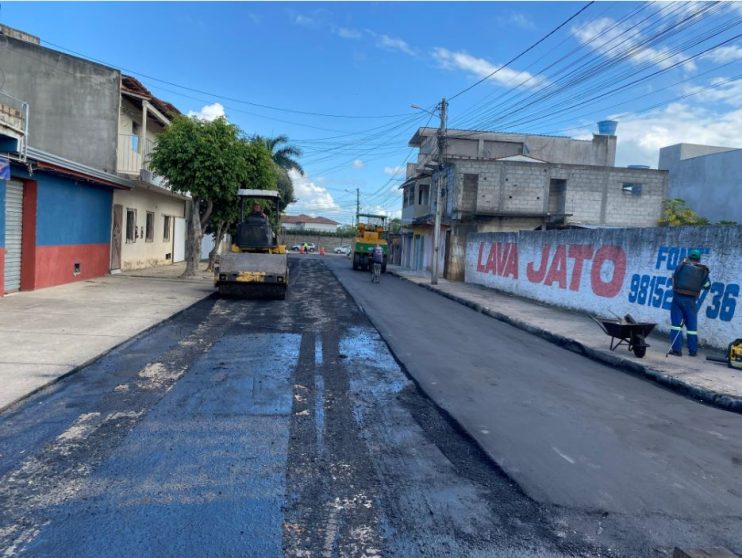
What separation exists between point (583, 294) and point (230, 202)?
44.9 feet

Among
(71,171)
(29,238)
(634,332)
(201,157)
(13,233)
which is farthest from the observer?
(201,157)

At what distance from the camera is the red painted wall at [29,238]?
14047 mm

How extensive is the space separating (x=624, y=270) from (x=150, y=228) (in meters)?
20.3

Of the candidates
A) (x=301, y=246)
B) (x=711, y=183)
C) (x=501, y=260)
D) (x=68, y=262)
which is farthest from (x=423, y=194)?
(x=301, y=246)

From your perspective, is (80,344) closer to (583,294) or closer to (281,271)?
(281,271)

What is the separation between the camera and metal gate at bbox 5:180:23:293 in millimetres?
13328

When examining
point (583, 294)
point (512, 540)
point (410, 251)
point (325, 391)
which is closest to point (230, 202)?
point (583, 294)

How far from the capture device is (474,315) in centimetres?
1529

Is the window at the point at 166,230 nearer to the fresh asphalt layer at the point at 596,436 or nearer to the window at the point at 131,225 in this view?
the window at the point at 131,225

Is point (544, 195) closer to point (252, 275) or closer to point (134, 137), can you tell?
point (252, 275)

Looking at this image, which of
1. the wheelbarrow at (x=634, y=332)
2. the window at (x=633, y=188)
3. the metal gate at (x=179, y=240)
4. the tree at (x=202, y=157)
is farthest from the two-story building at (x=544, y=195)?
the wheelbarrow at (x=634, y=332)

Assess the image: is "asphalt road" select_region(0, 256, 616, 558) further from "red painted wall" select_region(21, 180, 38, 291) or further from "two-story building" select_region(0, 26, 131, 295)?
"red painted wall" select_region(21, 180, 38, 291)

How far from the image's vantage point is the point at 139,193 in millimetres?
23141

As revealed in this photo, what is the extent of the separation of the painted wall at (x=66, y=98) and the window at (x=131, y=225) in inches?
98.9
